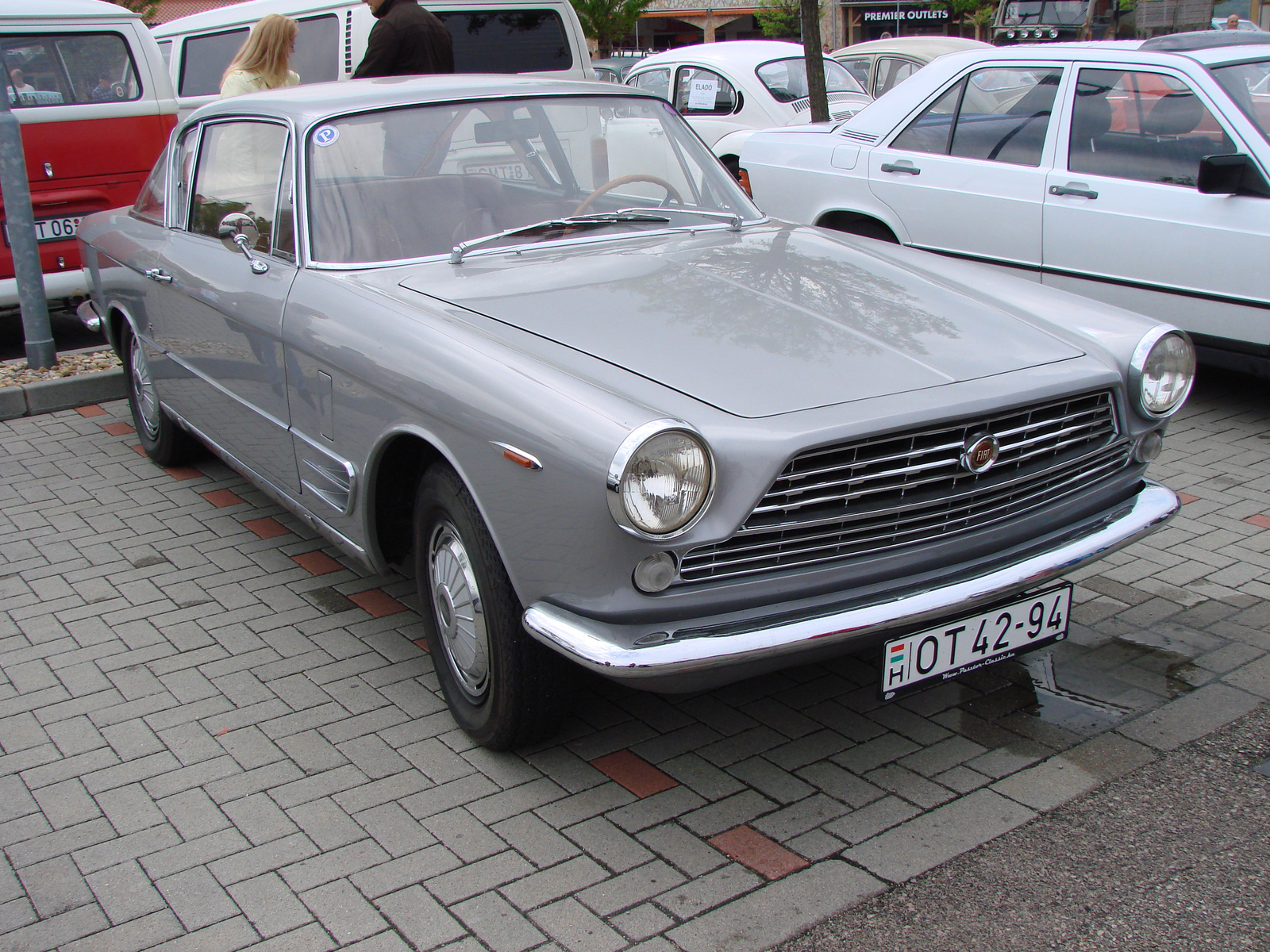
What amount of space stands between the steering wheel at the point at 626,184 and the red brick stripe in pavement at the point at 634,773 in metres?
1.76

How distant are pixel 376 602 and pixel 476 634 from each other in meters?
1.22

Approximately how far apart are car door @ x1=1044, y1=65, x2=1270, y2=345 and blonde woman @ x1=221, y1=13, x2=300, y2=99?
13.4ft

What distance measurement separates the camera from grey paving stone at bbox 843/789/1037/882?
103 inches

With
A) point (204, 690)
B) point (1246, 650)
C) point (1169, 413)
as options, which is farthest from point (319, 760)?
point (1246, 650)

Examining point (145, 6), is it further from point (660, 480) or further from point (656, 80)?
point (660, 480)

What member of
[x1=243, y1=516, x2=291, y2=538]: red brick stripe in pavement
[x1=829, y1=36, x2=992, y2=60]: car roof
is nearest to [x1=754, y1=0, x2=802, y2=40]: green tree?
[x1=829, y1=36, x2=992, y2=60]: car roof

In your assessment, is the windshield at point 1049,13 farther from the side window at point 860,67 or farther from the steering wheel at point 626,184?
the steering wheel at point 626,184

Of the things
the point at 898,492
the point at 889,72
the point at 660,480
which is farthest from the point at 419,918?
the point at 889,72

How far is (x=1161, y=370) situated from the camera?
3.16m

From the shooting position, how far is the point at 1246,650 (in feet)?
11.5

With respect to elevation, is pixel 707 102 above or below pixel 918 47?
below

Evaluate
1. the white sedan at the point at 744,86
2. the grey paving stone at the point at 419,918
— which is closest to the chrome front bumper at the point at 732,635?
the grey paving stone at the point at 419,918

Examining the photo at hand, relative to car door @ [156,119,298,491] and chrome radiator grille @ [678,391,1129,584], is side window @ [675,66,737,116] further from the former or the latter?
chrome radiator grille @ [678,391,1129,584]

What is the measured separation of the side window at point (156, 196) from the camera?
4996 millimetres
